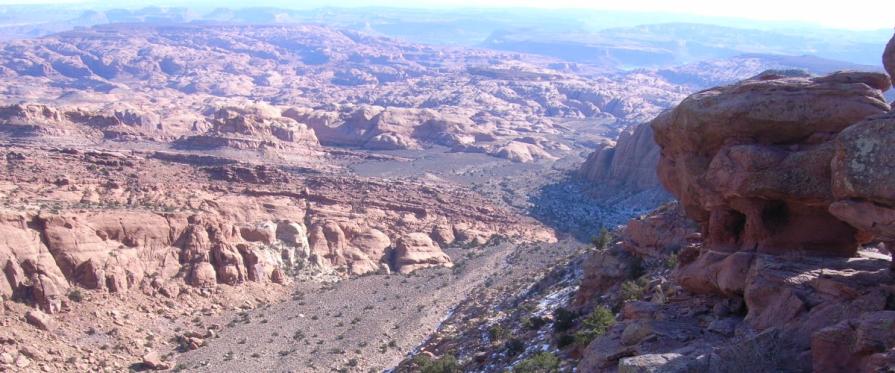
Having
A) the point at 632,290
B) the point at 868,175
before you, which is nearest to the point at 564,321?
the point at 632,290

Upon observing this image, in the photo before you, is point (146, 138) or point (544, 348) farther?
point (146, 138)

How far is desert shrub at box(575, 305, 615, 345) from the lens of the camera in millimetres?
17719

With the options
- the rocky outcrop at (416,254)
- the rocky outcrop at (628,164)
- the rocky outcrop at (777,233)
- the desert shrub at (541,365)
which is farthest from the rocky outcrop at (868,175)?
the rocky outcrop at (628,164)

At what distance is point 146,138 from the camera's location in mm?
82750

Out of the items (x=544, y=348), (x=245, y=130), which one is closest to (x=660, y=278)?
(x=544, y=348)

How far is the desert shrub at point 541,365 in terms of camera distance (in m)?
17.1

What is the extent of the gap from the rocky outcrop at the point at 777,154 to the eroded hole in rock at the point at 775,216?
0.02 meters

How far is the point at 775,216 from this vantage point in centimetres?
1502

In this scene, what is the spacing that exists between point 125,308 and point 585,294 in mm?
18167

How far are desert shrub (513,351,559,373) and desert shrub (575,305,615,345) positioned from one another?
76 cm

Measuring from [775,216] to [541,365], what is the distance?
596cm

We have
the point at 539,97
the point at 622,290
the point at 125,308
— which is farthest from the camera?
the point at 539,97

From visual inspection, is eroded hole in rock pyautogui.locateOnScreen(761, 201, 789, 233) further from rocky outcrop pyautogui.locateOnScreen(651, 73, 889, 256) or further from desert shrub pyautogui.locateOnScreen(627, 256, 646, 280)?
desert shrub pyautogui.locateOnScreen(627, 256, 646, 280)

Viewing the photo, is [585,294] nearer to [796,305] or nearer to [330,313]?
[796,305]
